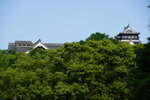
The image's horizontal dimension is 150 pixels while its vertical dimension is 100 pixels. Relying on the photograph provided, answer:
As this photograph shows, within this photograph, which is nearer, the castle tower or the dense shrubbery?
the dense shrubbery

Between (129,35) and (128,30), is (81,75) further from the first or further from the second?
(128,30)

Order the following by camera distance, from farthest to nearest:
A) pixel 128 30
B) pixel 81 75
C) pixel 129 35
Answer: pixel 128 30 < pixel 129 35 < pixel 81 75

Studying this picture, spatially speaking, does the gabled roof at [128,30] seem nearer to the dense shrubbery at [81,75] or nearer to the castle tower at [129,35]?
the castle tower at [129,35]

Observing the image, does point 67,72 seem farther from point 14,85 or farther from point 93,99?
point 14,85

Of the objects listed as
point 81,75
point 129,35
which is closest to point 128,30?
point 129,35

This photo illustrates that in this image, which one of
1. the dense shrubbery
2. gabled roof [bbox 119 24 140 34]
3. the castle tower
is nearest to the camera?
the dense shrubbery

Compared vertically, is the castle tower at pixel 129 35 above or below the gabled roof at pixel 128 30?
below

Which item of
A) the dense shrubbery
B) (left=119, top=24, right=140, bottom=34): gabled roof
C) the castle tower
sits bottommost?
the dense shrubbery

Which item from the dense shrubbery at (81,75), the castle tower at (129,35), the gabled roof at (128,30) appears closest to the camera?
the dense shrubbery at (81,75)

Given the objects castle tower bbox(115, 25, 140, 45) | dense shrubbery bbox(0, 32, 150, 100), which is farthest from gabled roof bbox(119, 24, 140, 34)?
dense shrubbery bbox(0, 32, 150, 100)

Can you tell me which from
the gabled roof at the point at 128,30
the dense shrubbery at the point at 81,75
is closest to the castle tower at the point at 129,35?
the gabled roof at the point at 128,30

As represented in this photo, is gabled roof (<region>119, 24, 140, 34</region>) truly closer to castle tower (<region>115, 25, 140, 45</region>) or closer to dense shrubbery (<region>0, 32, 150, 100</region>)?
castle tower (<region>115, 25, 140, 45</region>)

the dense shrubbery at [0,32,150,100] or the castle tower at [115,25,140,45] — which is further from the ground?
the castle tower at [115,25,140,45]

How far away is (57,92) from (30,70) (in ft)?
25.3
